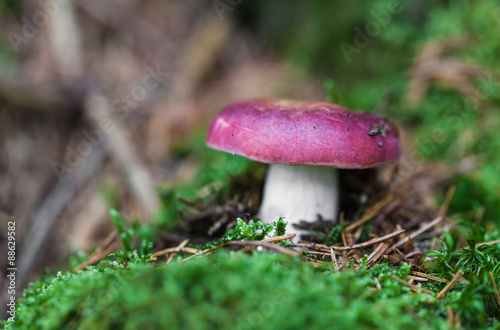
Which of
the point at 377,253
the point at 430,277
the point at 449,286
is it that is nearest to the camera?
the point at 449,286

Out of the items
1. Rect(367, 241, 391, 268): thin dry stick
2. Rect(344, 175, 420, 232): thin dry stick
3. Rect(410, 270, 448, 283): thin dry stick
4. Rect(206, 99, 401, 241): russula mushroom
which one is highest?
Rect(206, 99, 401, 241): russula mushroom

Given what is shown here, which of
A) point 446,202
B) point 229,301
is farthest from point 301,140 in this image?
point 446,202

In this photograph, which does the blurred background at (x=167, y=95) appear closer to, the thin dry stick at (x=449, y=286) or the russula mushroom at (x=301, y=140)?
the russula mushroom at (x=301, y=140)

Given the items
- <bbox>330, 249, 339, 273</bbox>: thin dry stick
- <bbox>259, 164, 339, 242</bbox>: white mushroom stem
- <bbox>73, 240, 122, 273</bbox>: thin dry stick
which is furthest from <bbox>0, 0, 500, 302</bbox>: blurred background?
<bbox>330, 249, 339, 273</bbox>: thin dry stick

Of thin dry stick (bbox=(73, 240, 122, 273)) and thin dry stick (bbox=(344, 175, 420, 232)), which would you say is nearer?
thin dry stick (bbox=(73, 240, 122, 273))

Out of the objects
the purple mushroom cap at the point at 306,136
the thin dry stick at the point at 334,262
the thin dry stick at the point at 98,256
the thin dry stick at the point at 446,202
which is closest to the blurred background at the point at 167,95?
the thin dry stick at the point at 446,202

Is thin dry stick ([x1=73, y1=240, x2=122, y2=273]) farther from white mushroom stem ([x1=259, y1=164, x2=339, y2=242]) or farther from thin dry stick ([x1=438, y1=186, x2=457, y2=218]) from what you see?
thin dry stick ([x1=438, y1=186, x2=457, y2=218])

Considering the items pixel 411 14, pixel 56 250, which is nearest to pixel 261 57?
pixel 411 14

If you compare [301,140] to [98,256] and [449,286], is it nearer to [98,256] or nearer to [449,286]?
[449,286]
